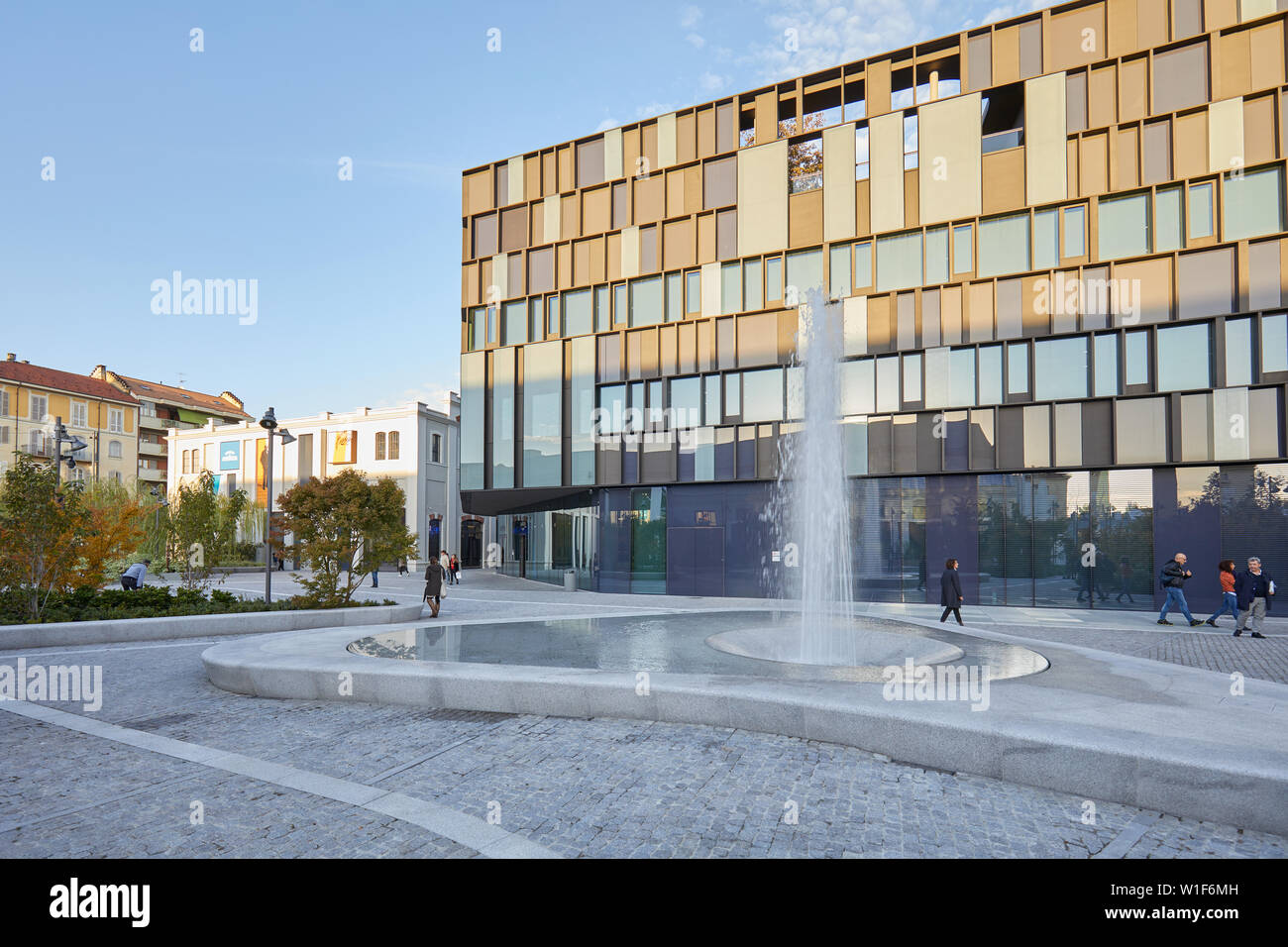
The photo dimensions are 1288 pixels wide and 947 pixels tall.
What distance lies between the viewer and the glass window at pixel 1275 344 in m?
20.2

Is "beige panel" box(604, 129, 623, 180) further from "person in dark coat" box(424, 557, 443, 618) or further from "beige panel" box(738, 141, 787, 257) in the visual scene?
"person in dark coat" box(424, 557, 443, 618)

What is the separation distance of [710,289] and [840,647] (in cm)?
1822

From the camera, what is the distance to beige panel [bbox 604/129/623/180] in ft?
96.0

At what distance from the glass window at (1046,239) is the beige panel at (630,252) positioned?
1397cm

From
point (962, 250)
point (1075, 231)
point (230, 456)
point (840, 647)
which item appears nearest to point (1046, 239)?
point (1075, 231)

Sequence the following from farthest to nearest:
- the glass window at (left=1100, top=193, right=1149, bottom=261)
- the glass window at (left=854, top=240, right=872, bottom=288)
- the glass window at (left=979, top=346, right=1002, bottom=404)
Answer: the glass window at (left=854, top=240, right=872, bottom=288) < the glass window at (left=979, top=346, right=1002, bottom=404) < the glass window at (left=1100, top=193, right=1149, bottom=261)

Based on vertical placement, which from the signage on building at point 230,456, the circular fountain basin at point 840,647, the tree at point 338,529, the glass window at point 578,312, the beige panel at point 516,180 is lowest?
the circular fountain basin at point 840,647

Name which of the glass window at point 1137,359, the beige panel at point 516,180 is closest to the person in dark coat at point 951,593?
the glass window at point 1137,359

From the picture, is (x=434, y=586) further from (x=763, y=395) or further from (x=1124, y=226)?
(x=1124, y=226)

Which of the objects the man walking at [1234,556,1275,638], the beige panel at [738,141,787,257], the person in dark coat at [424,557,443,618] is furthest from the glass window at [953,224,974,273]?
the person in dark coat at [424,557,443,618]

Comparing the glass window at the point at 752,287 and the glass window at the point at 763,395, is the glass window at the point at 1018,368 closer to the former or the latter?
the glass window at the point at 763,395

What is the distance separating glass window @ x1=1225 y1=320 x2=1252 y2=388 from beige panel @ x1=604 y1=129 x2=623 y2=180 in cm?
2129

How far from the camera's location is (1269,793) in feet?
16.1

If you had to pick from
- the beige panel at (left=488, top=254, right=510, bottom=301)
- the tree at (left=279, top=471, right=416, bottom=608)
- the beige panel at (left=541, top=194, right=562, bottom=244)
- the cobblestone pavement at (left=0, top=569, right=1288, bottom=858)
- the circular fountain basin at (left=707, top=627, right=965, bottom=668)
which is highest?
the beige panel at (left=541, top=194, right=562, bottom=244)
